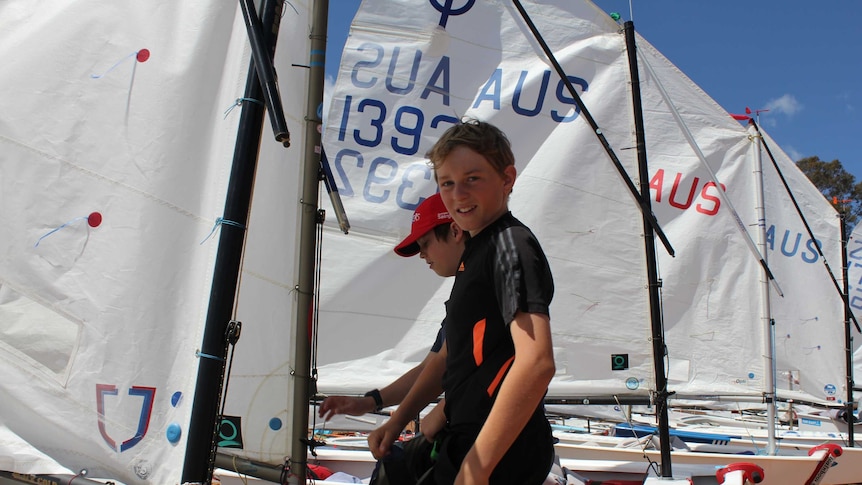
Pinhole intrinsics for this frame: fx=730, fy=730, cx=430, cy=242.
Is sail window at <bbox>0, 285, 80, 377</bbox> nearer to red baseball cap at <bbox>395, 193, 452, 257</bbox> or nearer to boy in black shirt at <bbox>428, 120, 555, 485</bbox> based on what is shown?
red baseball cap at <bbox>395, 193, 452, 257</bbox>

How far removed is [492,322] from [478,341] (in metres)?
0.05

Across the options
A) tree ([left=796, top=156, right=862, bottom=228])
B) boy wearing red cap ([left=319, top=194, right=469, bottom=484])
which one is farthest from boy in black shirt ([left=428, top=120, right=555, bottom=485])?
tree ([left=796, top=156, right=862, bottom=228])

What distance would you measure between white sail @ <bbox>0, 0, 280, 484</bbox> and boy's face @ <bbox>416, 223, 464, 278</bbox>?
660 millimetres

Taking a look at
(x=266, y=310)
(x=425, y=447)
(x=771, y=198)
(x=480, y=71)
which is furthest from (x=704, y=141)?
(x=425, y=447)

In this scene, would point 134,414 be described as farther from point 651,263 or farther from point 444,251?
point 651,263

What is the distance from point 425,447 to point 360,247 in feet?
11.2

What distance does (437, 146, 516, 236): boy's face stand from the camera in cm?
156

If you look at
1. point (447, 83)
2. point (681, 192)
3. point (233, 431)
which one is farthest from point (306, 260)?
point (681, 192)

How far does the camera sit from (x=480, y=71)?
5.54m

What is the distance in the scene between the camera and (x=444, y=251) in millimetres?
1854

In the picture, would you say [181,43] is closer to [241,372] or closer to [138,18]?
[138,18]

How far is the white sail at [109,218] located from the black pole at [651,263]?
3.79m

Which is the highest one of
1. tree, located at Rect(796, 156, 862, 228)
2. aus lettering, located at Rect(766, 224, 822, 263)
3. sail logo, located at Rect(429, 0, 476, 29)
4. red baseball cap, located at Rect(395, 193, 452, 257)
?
tree, located at Rect(796, 156, 862, 228)

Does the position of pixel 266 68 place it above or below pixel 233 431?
above
